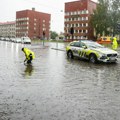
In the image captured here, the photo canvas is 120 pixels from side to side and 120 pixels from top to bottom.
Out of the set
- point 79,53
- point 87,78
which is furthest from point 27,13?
point 87,78

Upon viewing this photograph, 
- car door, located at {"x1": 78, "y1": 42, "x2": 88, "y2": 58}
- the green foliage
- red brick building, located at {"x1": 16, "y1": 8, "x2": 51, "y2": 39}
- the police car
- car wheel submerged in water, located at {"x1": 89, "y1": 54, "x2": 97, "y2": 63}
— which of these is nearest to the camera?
the police car

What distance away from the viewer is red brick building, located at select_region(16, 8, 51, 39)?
464 feet

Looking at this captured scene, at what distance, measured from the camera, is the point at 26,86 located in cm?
984

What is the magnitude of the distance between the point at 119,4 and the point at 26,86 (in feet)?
201

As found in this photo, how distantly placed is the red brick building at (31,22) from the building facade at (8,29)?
20.6 m

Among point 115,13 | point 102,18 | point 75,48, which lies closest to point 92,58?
point 75,48

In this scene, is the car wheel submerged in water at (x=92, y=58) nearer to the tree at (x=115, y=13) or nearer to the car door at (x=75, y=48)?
the car door at (x=75, y=48)

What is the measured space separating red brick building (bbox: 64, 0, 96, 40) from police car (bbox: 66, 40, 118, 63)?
8156 cm

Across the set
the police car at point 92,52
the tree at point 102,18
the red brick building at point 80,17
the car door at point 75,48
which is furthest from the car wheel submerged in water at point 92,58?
the red brick building at point 80,17

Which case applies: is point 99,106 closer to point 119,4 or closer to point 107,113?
point 107,113

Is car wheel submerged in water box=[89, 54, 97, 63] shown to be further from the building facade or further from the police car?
the building facade

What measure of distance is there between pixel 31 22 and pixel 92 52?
125887 mm

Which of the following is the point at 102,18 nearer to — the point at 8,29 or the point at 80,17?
the point at 80,17

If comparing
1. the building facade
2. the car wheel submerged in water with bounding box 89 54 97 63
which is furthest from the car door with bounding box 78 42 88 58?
the building facade
